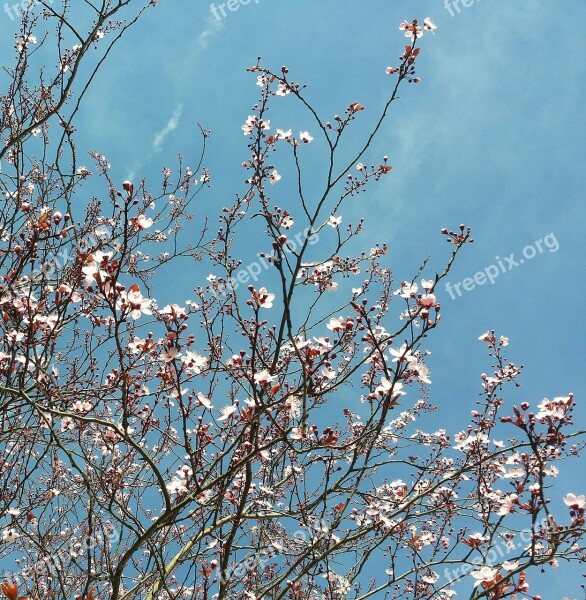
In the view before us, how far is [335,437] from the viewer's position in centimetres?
313

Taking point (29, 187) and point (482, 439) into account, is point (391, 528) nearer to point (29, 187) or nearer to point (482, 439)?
point (482, 439)

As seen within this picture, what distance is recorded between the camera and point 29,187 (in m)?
5.04

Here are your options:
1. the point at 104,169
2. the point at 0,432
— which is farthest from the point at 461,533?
the point at 104,169

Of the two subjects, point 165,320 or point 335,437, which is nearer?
point 165,320

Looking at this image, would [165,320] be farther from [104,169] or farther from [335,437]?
[104,169]

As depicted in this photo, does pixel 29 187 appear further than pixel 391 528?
Yes

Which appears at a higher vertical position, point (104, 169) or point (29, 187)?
point (104, 169)

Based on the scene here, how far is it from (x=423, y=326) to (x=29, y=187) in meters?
4.27

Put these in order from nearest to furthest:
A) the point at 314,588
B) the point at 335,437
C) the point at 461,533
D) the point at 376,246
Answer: the point at 335,437 → the point at 314,588 → the point at 461,533 → the point at 376,246

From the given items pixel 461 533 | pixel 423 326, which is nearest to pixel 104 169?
pixel 423 326

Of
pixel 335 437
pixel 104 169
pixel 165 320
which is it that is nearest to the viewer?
pixel 165 320

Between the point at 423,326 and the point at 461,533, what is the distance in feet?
8.88

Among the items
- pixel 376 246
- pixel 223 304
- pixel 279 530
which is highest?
pixel 376 246

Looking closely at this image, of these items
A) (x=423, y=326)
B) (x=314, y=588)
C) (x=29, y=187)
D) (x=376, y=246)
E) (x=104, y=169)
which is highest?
(x=104, y=169)
